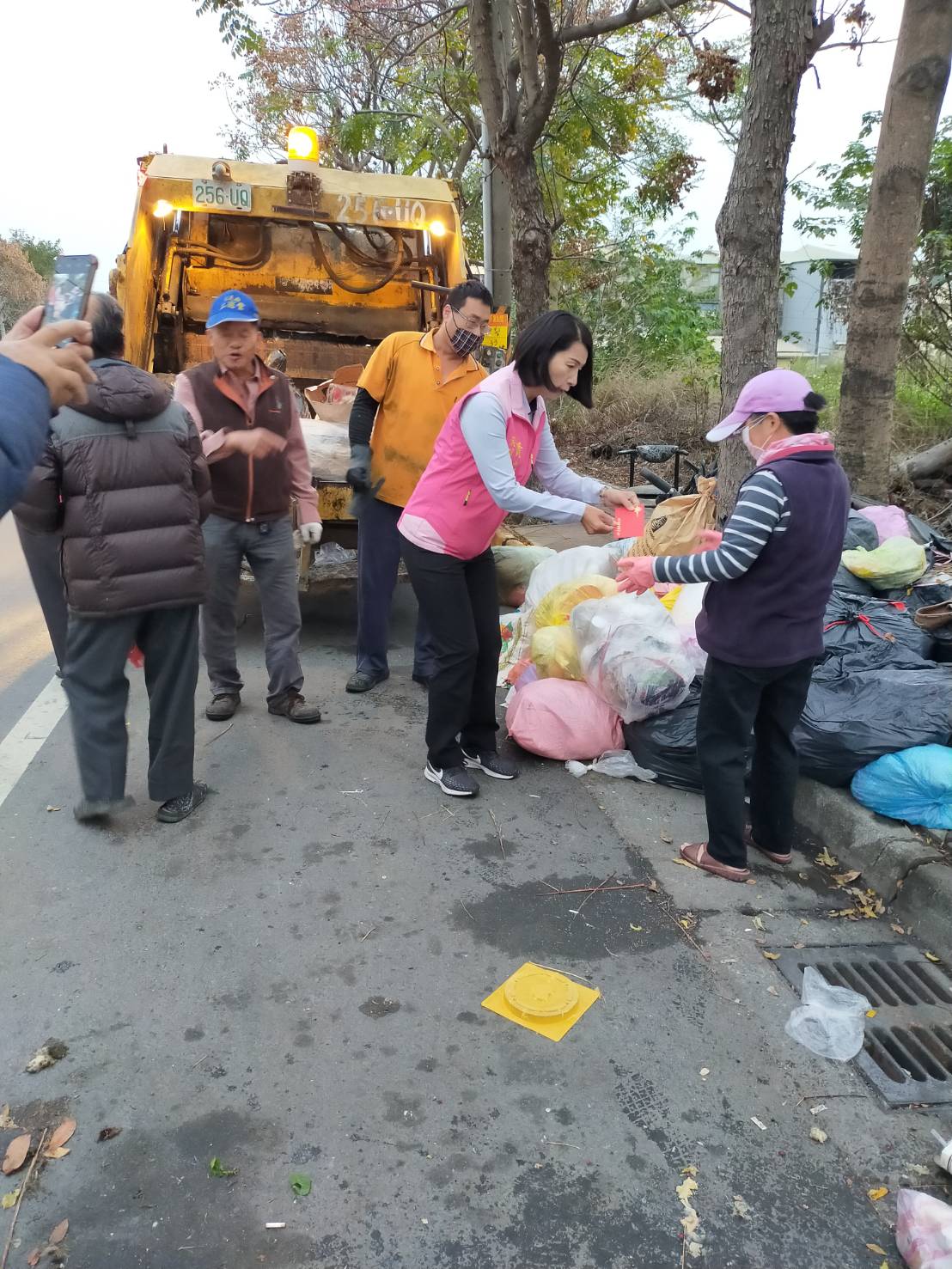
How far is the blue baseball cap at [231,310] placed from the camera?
12.0 ft

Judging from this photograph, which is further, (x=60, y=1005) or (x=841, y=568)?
(x=841, y=568)

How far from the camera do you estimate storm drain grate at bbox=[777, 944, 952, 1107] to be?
2188 mm

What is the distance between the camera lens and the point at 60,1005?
2398 millimetres

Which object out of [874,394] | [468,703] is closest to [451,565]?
[468,703]

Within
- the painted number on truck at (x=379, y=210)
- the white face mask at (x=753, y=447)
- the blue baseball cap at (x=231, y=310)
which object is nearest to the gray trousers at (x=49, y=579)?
the blue baseball cap at (x=231, y=310)

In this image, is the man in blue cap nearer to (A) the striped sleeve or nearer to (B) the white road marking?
(B) the white road marking

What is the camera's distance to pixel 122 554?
3.07 meters

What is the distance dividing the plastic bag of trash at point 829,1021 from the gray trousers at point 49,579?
9.74 ft

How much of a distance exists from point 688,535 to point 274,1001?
3294mm

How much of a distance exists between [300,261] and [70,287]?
5.53 m

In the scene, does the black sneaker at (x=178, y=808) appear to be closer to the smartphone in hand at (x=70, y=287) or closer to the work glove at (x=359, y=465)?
the work glove at (x=359, y=465)

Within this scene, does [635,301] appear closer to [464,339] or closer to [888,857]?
[464,339]

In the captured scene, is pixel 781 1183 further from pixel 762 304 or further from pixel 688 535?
pixel 762 304

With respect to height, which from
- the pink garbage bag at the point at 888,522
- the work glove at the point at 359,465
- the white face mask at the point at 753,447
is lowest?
the pink garbage bag at the point at 888,522
